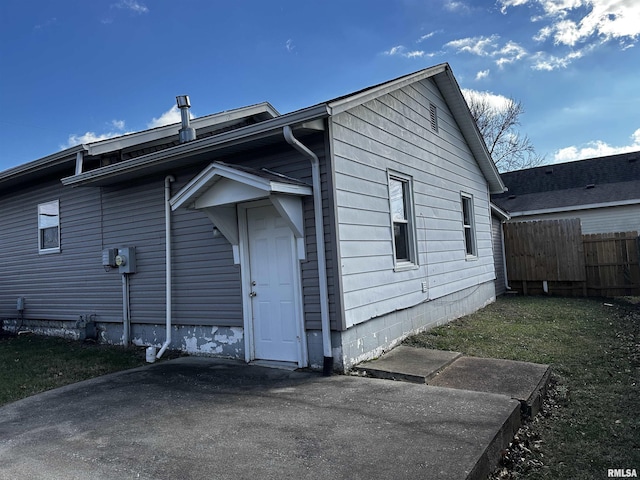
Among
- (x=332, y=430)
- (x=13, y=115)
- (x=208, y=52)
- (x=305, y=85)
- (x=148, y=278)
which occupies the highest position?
(x=13, y=115)

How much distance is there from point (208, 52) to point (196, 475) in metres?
10.6

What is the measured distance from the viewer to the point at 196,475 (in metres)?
2.76

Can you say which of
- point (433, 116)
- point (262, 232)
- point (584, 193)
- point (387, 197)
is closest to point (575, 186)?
point (584, 193)

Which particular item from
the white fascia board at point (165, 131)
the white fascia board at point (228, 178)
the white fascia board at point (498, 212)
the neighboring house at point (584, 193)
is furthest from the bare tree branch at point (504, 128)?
the white fascia board at point (228, 178)

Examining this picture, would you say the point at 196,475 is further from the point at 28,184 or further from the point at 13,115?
the point at 13,115

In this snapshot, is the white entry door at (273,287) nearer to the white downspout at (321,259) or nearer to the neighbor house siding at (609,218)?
the white downspout at (321,259)

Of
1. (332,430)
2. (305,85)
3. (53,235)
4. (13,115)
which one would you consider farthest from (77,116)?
(332,430)

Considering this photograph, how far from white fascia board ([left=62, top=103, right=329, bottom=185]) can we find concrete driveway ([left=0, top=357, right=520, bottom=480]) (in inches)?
116

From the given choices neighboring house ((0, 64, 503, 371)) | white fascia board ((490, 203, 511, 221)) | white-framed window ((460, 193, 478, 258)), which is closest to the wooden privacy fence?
white fascia board ((490, 203, 511, 221))

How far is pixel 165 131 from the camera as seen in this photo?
7.58 metres

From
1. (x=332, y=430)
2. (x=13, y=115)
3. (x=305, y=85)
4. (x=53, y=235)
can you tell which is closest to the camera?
(x=332, y=430)

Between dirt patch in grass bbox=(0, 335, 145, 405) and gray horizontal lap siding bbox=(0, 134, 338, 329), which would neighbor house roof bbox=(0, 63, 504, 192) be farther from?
dirt patch in grass bbox=(0, 335, 145, 405)

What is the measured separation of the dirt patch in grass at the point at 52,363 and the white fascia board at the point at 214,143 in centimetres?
292

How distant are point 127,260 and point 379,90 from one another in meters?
5.01
